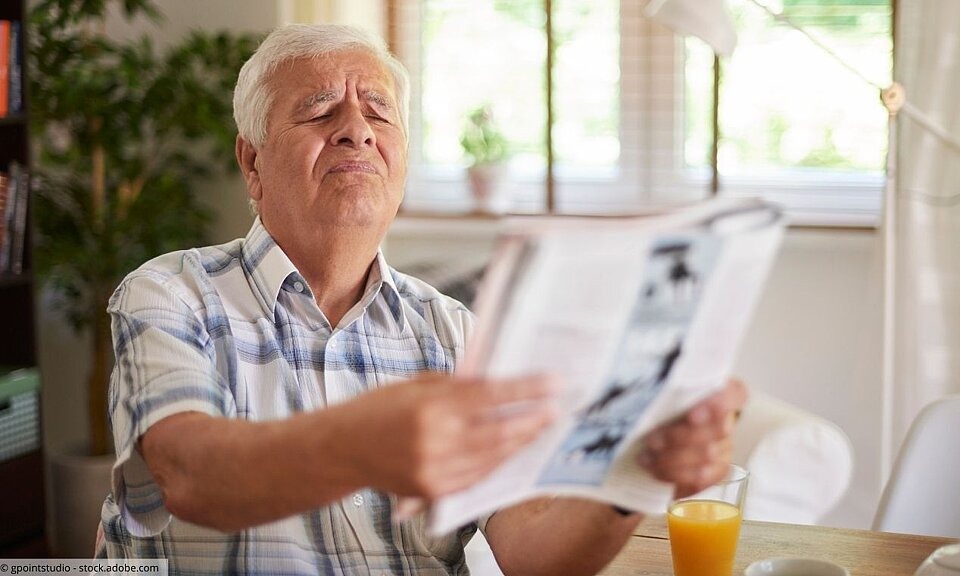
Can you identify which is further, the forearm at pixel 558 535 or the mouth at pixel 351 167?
the mouth at pixel 351 167

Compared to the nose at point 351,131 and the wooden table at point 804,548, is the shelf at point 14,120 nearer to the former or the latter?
the nose at point 351,131

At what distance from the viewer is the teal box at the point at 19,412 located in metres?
2.86

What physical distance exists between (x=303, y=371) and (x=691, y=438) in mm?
579

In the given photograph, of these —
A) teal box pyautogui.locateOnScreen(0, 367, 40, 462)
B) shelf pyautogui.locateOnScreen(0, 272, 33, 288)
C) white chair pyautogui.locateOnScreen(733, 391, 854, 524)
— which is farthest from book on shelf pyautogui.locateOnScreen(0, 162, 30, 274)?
white chair pyautogui.locateOnScreen(733, 391, 854, 524)

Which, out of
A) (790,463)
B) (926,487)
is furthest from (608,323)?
(790,463)

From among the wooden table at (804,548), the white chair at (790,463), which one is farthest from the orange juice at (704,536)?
the white chair at (790,463)

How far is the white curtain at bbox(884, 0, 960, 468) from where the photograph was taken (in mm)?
2924

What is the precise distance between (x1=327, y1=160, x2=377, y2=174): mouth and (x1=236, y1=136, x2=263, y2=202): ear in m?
0.16

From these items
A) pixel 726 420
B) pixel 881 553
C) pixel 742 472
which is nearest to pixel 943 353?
pixel 881 553

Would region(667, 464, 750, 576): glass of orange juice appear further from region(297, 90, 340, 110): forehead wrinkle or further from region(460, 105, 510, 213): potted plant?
region(460, 105, 510, 213): potted plant

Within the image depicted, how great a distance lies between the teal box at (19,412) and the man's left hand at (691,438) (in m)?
2.27

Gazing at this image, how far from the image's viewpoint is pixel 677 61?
11.2ft

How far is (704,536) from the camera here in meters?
1.21

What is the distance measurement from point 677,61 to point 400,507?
2.82 metres
